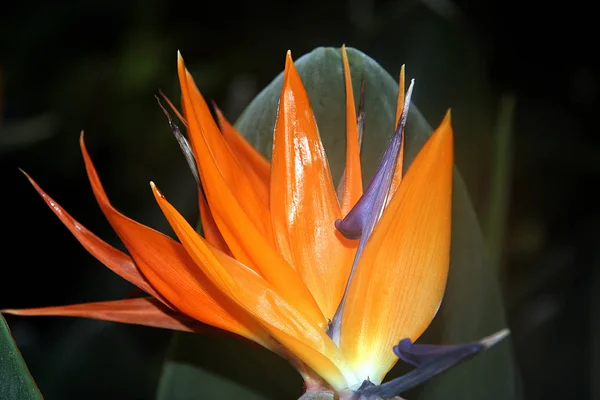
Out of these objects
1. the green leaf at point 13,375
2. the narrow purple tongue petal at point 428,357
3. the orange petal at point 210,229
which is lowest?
the green leaf at point 13,375

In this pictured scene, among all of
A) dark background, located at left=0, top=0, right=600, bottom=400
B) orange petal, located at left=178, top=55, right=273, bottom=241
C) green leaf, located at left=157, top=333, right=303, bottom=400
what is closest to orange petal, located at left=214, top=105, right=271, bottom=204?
orange petal, located at left=178, top=55, right=273, bottom=241

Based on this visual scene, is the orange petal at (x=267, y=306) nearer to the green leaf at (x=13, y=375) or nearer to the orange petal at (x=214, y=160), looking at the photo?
the orange petal at (x=214, y=160)

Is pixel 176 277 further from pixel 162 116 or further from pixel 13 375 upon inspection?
pixel 162 116

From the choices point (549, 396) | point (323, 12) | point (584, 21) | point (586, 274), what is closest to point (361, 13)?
point (323, 12)

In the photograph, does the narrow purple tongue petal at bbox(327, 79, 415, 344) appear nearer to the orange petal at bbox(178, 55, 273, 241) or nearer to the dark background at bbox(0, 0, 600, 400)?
the orange petal at bbox(178, 55, 273, 241)

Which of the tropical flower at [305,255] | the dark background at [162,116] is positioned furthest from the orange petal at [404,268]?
the dark background at [162,116]

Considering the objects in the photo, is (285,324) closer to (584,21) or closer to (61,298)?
(61,298)
